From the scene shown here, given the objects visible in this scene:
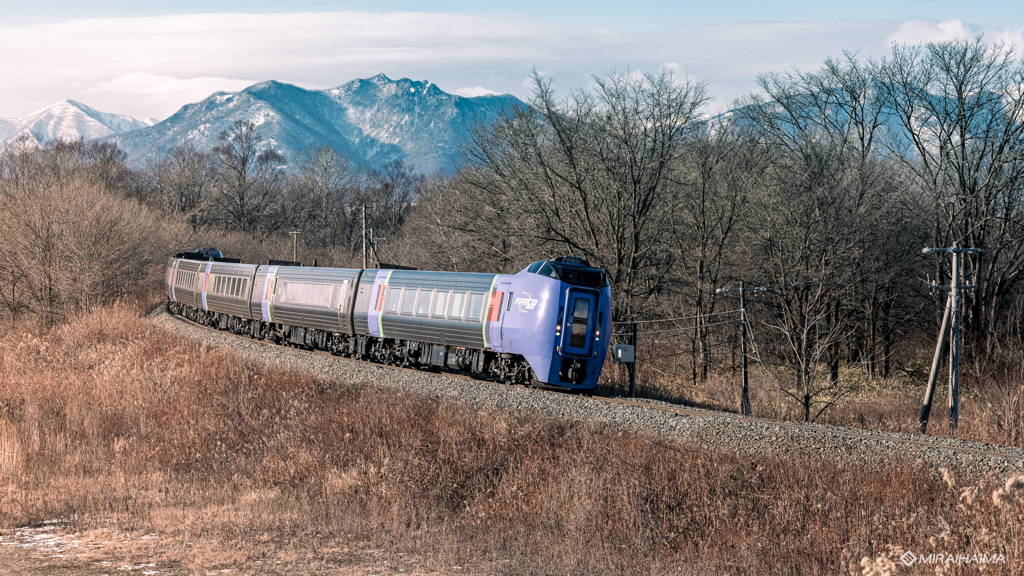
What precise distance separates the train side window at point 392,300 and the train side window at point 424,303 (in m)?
1.08

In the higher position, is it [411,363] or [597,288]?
[597,288]

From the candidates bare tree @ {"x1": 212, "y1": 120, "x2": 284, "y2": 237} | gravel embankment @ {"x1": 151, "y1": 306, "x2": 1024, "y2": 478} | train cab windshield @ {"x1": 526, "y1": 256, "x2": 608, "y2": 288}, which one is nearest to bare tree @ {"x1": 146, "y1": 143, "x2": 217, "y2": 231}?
bare tree @ {"x1": 212, "y1": 120, "x2": 284, "y2": 237}

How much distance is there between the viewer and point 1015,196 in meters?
34.0

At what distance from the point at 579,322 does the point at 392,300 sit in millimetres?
6649

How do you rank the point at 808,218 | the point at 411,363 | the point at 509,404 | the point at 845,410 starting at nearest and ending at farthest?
the point at 509,404, the point at 411,363, the point at 845,410, the point at 808,218

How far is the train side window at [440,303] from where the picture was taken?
20.0m

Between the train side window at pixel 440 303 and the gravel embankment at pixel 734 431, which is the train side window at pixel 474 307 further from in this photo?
the gravel embankment at pixel 734 431

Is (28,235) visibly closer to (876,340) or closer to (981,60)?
(876,340)

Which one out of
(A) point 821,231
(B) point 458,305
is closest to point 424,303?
(B) point 458,305

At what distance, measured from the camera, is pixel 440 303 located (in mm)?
20109

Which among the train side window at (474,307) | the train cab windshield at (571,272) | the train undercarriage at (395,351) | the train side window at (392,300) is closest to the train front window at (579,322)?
the train cab windshield at (571,272)

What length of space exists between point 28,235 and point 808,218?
114ft

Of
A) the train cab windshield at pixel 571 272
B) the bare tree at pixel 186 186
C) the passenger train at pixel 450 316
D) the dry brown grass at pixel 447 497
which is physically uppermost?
the bare tree at pixel 186 186

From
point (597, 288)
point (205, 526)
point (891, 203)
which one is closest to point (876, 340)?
point (891, 203)
